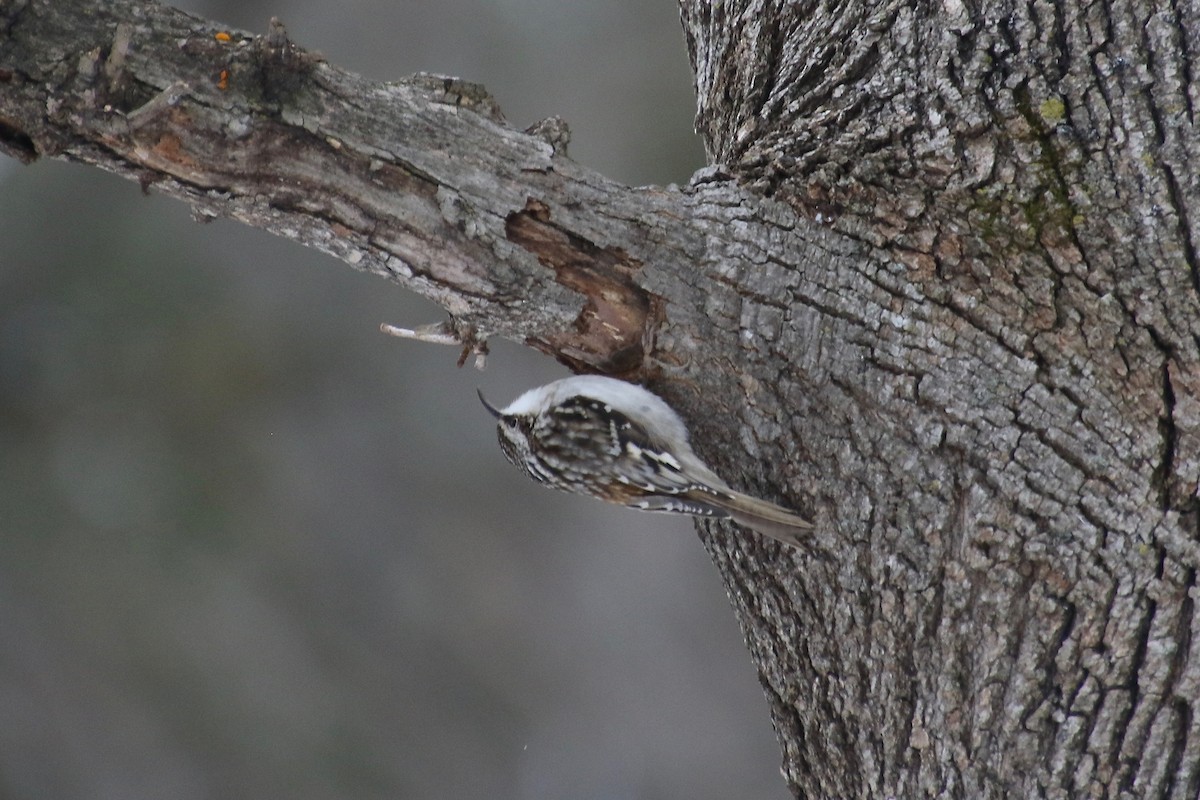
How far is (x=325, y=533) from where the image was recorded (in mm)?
5516

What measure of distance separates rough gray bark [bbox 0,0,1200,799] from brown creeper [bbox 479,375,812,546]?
83mm

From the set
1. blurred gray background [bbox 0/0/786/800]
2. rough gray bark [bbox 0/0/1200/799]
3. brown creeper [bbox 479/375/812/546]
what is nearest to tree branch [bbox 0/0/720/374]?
rough gray bark [bbox 0/0/1200/799]

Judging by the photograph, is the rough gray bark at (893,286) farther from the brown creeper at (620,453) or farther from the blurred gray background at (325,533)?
the blurred gray background at (325,533)

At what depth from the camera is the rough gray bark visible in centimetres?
167

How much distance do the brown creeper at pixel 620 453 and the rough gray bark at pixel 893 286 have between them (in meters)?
0.08

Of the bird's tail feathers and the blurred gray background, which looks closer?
the bird's tail feathers

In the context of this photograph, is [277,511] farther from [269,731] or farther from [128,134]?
[128,134]

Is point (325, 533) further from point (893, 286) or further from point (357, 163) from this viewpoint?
point (893, 286)

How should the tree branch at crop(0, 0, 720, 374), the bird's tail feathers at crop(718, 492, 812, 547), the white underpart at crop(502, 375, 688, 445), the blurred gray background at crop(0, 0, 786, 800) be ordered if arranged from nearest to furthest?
the tree branch at crop(0, 0, 720, 374)
the bird's tail feathers at crop(718, 492, 812, 547)
the white underpart at crop(502, 375, 688, 445)
the blurred gray background at crop(0, 0, 786, 800)

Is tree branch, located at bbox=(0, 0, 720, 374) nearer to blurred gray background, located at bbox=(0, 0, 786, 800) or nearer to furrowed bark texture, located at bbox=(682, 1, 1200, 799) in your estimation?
furrowed bark texture, located at bbox=(682, 1, 1200, 799)

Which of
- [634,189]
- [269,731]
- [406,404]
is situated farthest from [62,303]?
[634,189]

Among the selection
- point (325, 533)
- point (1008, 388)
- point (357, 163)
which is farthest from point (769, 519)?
point (325, 533)

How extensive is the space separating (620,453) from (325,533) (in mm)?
3551

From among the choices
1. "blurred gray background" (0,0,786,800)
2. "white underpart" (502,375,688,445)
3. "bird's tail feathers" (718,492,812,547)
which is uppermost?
"blurred gray background" (0,0,786,800)
